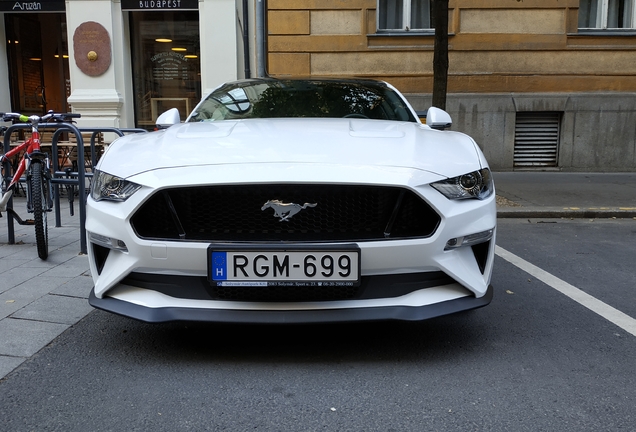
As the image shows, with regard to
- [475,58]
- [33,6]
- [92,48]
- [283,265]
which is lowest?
[283,265]

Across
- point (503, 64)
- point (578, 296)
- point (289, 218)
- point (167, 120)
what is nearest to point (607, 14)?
point (503, 64)

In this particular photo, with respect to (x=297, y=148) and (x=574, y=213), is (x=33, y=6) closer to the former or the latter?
(x=574, y=213)

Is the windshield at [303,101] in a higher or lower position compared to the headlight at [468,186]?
higher

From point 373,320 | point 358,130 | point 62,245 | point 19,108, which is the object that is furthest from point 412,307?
point 19,108

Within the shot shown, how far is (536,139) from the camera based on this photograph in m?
12.5

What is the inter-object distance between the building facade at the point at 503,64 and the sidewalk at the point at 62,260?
1.67 meters

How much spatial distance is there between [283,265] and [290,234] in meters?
0.17

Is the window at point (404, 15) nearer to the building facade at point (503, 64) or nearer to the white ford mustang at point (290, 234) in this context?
the building facade at point (503, 64)

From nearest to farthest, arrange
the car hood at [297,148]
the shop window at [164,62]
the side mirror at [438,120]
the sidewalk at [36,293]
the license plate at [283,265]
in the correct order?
the license plate at [283,265]
the car hood at [297,148]
the sidewalk at [36,293]
the side mirror at [438,120]
the shop window at [164,62]

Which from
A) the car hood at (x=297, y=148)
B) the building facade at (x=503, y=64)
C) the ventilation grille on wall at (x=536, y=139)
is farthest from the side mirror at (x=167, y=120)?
the ventilation grille on wall at (x=536, y=139)

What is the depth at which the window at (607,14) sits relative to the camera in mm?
12562

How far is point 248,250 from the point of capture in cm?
277

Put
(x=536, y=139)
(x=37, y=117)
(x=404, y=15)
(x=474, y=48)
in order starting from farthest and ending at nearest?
(x=404, y=15) < (x=536, y=139) < (x=474, y=48) < (x=37, y=117)

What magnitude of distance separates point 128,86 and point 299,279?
38.5 feet
